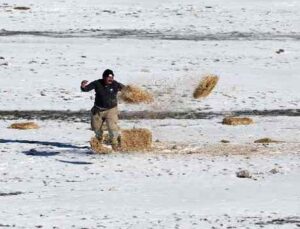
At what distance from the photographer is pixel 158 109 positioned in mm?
28938

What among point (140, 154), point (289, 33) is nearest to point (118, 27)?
point (289, 33)

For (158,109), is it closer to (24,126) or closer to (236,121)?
(236,121)

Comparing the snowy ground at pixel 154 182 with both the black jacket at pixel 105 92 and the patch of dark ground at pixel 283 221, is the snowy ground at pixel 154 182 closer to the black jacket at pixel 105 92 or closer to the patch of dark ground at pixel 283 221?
the patch of dark ground at pixel 283 221

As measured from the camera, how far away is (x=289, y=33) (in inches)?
1689

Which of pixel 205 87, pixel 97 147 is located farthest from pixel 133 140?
pixel 205 87

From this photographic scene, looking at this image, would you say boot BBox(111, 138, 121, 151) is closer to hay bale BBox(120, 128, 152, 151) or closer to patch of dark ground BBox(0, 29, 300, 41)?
hay bale BBox(120, 128, 152, 151)

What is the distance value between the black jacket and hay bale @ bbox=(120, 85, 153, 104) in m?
7.05

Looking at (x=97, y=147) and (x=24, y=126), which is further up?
(x=97, y=147)

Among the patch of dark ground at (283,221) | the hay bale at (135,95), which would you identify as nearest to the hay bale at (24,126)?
the hay bale at (135,95)

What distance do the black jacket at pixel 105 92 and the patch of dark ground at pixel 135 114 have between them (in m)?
5.50

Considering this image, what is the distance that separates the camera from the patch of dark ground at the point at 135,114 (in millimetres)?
28172

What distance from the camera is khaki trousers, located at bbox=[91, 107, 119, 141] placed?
22.2m

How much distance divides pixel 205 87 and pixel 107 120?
9.16 m

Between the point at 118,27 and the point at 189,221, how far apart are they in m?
26.9
